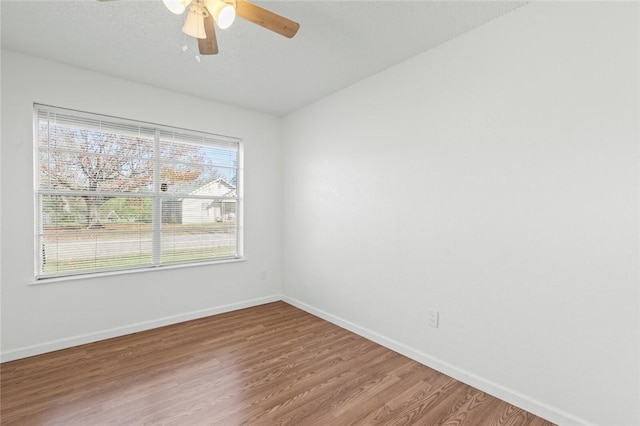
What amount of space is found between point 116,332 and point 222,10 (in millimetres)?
3007

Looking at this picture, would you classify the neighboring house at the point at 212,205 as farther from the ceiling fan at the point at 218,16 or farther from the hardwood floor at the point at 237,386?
the ceiling fan at the point at 218,16

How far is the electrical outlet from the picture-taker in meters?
2.35

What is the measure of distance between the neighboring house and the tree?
11.2 inches

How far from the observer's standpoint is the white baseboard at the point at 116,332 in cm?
248

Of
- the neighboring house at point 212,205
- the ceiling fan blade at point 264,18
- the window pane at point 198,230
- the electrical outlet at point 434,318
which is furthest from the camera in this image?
the neighboring house at point 212,205

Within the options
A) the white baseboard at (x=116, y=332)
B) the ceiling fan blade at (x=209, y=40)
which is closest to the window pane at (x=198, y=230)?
the white baseboard at (x=116, y=332)

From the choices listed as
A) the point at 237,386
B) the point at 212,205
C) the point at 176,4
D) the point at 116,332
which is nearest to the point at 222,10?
the point at 176,4

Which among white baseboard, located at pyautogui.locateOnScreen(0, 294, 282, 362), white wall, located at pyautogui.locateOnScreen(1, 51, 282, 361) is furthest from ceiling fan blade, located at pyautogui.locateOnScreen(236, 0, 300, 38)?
white baseboard, located at pyautogui.locateOnScreen(0, 294, 282, 362)

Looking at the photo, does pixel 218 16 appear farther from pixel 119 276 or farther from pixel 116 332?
pixel 116 332

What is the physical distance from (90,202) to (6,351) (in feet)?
4.41

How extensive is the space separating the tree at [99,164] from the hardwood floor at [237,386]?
1.29 metres

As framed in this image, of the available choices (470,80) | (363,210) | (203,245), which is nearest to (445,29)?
(470,80)

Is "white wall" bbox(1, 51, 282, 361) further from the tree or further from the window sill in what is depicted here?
the tree

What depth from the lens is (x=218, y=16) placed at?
150cm
